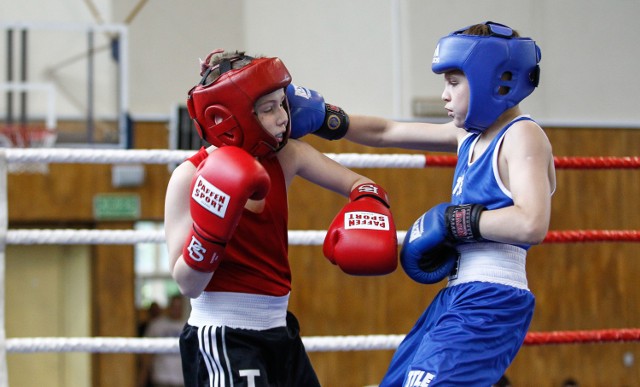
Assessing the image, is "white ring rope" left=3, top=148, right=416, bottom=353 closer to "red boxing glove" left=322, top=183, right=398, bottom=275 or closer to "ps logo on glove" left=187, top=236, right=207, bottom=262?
"red boxing glove" left=322, top=183, right=398, bottom=275

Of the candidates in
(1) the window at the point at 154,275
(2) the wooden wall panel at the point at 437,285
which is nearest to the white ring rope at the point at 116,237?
(2) the wooden wall panel at the point at 437,285

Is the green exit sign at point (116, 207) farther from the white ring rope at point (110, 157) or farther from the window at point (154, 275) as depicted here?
the white ring rope at point (110, 157)

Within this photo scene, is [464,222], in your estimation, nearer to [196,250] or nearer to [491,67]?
[491,67]

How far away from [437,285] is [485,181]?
207 inches

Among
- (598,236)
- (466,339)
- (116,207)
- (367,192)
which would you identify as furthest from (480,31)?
(116,207)

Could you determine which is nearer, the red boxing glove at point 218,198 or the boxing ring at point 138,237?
the red boxing glove at point 218,198

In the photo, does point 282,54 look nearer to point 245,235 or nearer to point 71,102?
point 71,102

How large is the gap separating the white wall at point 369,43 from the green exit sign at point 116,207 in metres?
0.78

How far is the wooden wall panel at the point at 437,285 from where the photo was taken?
6.67 metres

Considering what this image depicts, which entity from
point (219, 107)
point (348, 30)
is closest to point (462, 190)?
point (219, 107)

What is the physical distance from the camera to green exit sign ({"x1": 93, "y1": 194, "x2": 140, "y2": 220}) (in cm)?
666

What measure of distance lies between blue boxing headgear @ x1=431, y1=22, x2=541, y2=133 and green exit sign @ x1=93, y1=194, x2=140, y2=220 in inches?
201

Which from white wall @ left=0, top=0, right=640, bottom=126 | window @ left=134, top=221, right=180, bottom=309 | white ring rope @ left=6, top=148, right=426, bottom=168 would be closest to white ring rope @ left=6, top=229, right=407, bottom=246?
white ring rope @ left=6, top=148, right=426, bottom=168

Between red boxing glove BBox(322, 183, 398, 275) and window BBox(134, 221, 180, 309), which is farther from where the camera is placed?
window BBox(134, 221, 180, 309)
